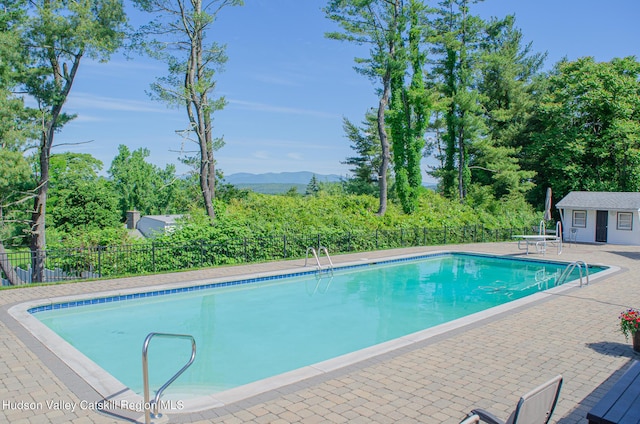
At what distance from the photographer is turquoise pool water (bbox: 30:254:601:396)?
24.4ft

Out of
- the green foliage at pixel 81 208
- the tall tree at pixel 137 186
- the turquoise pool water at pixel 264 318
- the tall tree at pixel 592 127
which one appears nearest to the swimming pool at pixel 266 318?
the turquoise pool water at pixel 264 318

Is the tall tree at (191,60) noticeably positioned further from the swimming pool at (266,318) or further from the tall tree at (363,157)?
the tall tree at (363,157)

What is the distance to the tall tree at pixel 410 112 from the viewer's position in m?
26.5

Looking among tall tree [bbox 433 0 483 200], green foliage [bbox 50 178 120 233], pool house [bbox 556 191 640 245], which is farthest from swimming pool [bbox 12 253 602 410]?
green foliage [bbox 50 178 120 233]

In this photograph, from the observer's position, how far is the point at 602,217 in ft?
78.2

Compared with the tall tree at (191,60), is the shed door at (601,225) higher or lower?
lower

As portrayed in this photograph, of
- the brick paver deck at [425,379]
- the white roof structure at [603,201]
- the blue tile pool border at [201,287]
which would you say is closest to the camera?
the brick paver deck at [425,379]

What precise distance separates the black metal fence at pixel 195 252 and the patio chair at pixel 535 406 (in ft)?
38.5

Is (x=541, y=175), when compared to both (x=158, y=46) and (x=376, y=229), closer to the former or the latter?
(x=376, y=229)

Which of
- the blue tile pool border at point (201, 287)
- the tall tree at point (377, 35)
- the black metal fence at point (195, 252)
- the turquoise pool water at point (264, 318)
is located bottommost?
the turquoise pool water at point (264, 318)

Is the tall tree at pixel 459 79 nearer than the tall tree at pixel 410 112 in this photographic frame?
No

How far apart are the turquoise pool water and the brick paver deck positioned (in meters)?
1.44

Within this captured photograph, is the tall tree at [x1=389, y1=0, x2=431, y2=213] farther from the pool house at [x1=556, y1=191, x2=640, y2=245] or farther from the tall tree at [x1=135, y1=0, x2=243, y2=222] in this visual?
the tall tree at [x1=135, y1=0, x2=243, y2=222]

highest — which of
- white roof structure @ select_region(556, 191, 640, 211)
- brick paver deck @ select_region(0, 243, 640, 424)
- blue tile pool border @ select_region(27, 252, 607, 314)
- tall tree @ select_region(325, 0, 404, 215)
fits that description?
tall tree @ select_region(325, 0, 404, 215)
